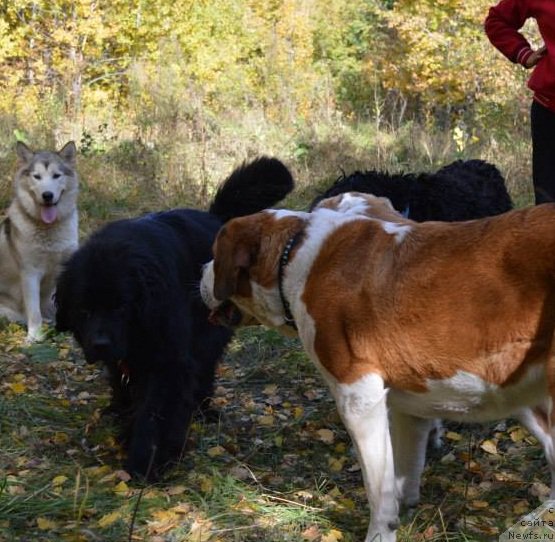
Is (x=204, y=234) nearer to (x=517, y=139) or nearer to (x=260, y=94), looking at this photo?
(x=517, y=139)

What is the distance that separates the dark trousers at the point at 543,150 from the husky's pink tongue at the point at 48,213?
4.79 meters

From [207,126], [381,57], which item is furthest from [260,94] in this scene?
[381,57]

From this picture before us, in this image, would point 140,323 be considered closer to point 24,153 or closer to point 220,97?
point 24,153

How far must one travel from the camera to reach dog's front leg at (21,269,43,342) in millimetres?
7297

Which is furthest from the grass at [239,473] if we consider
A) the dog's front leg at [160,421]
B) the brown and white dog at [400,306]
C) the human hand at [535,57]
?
A: the human hand at [535,57]

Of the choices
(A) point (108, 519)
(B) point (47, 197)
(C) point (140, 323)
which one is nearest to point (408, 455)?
(A) point (108, 519)

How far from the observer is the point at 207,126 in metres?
13.0

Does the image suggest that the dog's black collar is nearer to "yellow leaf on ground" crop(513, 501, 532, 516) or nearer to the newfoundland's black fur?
"yellow leaf on ground" crop(513, 501, 532, 516)

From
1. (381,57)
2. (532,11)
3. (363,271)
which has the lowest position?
(381,57)

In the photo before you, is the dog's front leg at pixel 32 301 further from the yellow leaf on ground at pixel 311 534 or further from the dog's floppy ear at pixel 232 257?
the yellow leaf on ground at pixel 311 534

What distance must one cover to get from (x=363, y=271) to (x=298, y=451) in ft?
5.81

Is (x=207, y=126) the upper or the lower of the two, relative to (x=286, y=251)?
lower

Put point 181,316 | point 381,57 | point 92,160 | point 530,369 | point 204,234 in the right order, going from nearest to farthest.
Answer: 1. point 530,369
2. point 181,316
3. point 204,234
4. point 92,160
5. point 381,57

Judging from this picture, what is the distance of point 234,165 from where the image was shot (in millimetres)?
12336
